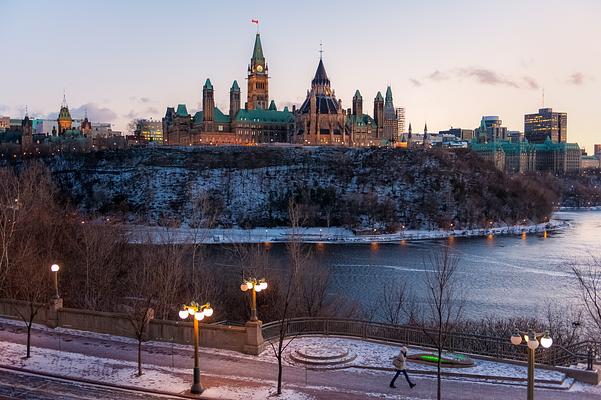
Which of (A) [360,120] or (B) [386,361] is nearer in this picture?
(B) [386,361]

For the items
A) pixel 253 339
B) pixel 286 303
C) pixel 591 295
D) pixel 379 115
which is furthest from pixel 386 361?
pixel 379 115

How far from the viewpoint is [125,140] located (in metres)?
194

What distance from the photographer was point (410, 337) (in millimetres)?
27188

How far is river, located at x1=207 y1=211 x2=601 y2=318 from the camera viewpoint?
45812 mm

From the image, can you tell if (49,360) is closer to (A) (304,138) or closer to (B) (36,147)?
(A) (304,138)

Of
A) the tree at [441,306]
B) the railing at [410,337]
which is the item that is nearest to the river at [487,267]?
the tree at [441,306]

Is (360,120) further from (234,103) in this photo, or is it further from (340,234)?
(340,234)

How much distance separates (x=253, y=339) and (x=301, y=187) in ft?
323

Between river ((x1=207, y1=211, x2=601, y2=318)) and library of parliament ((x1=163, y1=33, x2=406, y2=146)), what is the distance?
67370mm

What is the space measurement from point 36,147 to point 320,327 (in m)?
154

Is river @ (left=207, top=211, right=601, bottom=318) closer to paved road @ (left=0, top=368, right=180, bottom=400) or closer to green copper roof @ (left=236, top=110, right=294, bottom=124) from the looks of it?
paved road @ (left=0, top=368, right=180, bottom=400)

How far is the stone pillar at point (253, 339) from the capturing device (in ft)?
69.6

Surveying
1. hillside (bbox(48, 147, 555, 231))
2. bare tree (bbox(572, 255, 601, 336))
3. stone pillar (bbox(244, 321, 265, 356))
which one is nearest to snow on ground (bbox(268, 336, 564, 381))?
stone pillar (bbox(244, 321, 265, 356))

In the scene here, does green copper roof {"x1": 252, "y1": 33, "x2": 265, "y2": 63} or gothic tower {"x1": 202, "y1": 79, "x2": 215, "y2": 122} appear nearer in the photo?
gothic tower {"x1": 202, "y1": 79, "x2": 215, "y2": 122}
